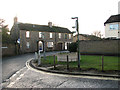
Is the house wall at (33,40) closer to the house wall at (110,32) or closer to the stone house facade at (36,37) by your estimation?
the stone house facade at (36,37)

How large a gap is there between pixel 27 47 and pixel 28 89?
79.1 feet

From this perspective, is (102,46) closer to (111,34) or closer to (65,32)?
(111,34)

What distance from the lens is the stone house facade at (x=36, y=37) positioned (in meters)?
26.9

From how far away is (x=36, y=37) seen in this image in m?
29.6

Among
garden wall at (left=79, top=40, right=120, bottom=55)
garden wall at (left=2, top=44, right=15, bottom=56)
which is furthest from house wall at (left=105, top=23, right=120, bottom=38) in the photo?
garden wall at (left=2, top=44, right=15, bottom=56)

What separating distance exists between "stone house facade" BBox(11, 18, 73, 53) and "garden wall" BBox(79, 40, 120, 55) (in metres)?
9.78

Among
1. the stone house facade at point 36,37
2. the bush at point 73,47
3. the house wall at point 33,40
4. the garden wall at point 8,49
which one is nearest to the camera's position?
the bush at point 73,47

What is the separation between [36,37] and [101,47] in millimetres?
18805

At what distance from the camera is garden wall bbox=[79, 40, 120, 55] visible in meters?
15.1

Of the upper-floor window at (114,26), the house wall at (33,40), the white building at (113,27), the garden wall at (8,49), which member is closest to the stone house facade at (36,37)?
the house wall at (33,40)

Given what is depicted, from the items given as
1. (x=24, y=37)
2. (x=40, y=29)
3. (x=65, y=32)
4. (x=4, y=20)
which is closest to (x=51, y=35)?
(x=40, y=29)

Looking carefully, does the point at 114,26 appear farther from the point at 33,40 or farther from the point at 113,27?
the point at 33,40

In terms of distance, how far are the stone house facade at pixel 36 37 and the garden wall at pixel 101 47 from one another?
32.1 ft

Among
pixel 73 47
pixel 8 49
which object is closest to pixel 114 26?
pixel 73 47
